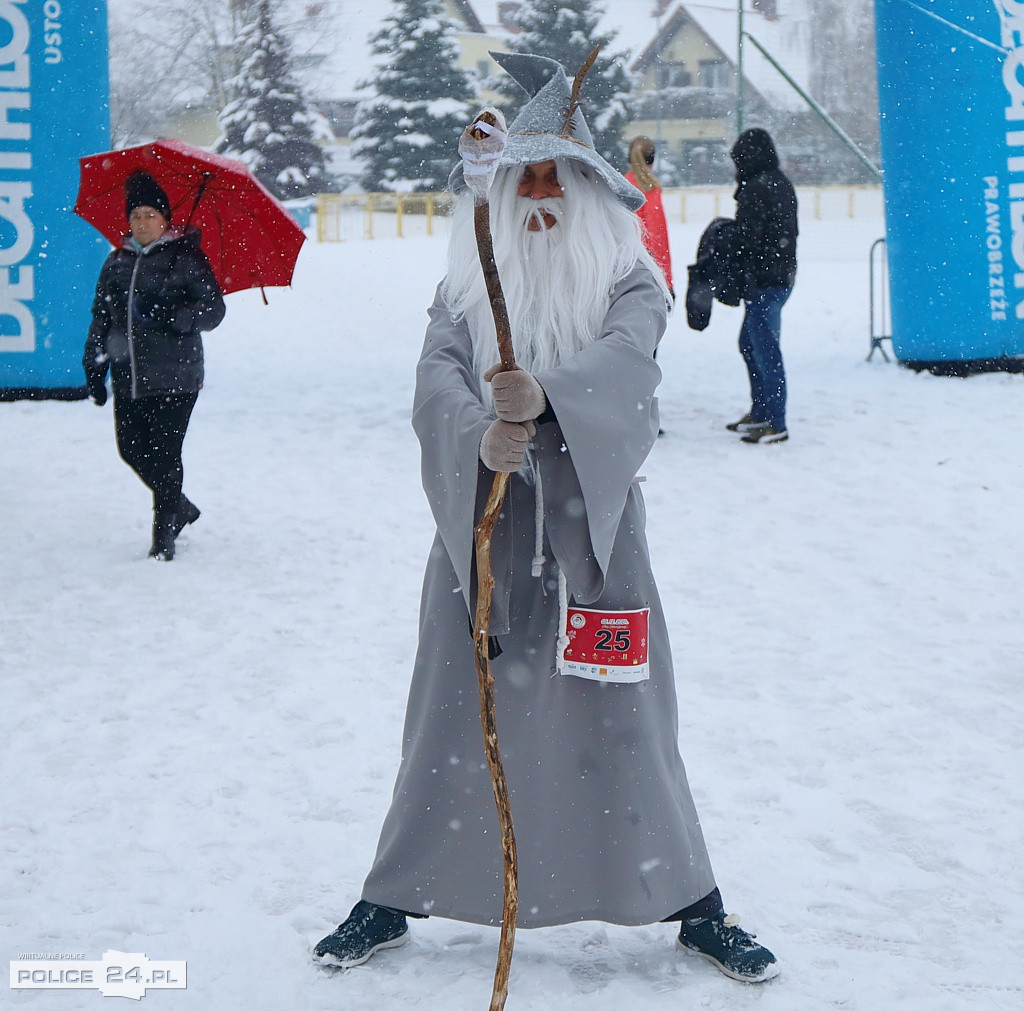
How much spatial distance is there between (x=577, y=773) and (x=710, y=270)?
5.02 m

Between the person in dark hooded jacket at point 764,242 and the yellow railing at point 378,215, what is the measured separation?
66.5 ft

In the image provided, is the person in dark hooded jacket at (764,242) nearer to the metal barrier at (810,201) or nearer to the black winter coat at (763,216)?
the black winter coat at (763,216)

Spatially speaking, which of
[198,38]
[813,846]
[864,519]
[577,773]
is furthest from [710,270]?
[198,38]

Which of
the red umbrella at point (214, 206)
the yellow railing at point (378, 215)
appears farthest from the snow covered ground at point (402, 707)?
the yellow railing at point (378, 215)

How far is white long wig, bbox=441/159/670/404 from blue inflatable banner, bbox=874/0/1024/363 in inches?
272

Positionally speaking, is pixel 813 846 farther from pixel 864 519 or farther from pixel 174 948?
pixel 864 519

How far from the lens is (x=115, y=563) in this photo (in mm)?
5238

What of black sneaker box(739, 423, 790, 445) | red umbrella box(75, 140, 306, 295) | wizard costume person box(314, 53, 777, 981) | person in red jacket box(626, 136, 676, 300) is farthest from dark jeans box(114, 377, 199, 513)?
black sneaker box(739, 423, 790, 445)

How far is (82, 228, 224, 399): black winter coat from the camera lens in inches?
195

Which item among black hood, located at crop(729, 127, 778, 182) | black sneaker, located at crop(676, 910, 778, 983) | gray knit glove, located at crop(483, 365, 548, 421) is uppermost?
black hood, located at crop(729, 127, 778, 182)

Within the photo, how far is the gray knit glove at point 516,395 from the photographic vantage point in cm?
200

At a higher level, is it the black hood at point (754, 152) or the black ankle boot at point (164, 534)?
the black hood at point (754, 152)

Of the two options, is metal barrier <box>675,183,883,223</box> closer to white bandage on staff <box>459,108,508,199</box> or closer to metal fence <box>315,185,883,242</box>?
metal fence <box>315,185,883,242</box>

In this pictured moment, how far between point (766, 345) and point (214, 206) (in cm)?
323
